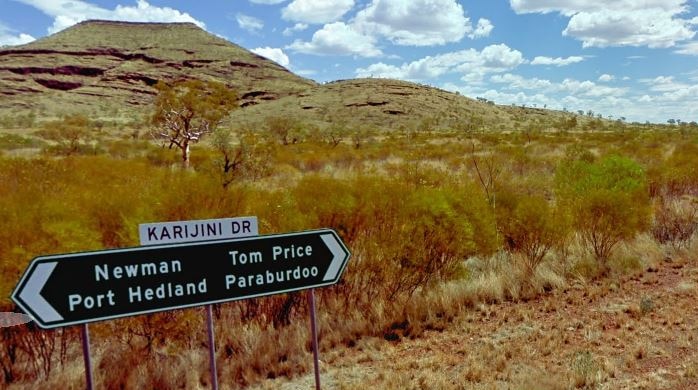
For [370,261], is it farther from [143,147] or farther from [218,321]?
[143,147]

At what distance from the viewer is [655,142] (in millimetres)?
40156

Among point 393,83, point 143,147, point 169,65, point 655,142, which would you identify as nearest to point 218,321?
point 143,147

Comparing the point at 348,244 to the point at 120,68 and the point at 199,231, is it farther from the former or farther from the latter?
the point at 120,68

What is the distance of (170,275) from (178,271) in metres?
0.06

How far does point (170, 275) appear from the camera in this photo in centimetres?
374

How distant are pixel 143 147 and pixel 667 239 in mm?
36580

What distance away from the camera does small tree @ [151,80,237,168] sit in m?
31.9

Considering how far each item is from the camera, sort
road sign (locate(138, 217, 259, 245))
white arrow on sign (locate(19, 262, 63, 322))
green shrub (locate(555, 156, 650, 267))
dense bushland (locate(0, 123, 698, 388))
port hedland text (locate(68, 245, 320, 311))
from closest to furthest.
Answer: white arrow on sign (locate(19, 262, 63, 322)) < port hedland text (locate(68, 245, 320, 311)) < road sign (locate(138, 217, 259, 245)) < dense bushland (locate(0, 123, 698, 388)) < green shrub (locate(555, 156, 650, 267))

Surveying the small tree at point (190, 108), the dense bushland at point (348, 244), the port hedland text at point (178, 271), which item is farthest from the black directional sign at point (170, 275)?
the small tree at point (190, 108)

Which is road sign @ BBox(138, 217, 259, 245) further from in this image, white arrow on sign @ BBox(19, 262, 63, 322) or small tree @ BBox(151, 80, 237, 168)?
small tree @ BBox(151, 80, 237, 168)

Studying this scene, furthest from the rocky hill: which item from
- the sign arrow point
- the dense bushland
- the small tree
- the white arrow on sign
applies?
the white arrow on sign

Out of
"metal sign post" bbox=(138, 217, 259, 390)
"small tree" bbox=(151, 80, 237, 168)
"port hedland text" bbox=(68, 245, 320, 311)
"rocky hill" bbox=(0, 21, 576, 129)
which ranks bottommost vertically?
"port hedland text" bbox=(68, 245, 320, 311)

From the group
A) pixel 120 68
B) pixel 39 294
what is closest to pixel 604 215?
pixel 39 294

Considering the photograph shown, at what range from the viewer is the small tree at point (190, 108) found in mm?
31891
